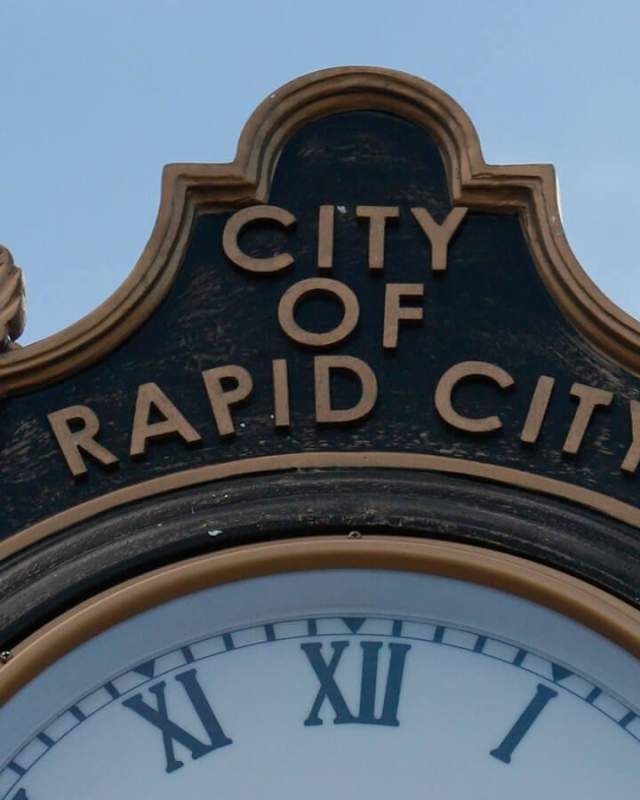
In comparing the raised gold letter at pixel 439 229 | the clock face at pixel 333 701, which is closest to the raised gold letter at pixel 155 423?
the clock face at pixel 333 701

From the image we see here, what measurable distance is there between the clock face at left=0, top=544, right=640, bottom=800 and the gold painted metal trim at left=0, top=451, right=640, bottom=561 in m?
0.28

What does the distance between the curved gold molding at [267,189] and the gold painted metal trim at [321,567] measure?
0.65m

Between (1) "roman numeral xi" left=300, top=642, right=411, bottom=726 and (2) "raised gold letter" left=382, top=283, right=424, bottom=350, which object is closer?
(1) "roman numeral xi" left=300, top=642, right=411, bottom=726

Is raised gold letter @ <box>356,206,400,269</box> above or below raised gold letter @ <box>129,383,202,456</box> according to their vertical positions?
above

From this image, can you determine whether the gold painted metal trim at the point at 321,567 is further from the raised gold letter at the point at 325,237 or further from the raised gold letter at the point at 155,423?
the raised gold letter at the point at 325,237

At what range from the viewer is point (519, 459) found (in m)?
4.80

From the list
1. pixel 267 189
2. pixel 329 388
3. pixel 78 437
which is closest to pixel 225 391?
pixel 329 388

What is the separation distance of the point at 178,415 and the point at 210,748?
32.3 inches

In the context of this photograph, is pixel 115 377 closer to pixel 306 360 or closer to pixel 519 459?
pixel 306 360

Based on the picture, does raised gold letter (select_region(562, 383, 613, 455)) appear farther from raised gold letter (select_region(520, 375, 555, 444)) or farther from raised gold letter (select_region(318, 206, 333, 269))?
raised gold letter (select_region(318, 206, 333, 269))

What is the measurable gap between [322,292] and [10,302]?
70 centimetres

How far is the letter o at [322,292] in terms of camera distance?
5012 millimetres

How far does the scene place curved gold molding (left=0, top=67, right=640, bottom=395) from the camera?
5.02 metres

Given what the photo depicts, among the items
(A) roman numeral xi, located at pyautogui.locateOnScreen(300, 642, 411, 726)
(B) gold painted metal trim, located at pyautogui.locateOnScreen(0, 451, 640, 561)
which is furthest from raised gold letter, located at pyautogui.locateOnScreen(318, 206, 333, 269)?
(A) roman numeral xi, located at pyautogui.locateOnScreen(300, 642, 411, 726)
